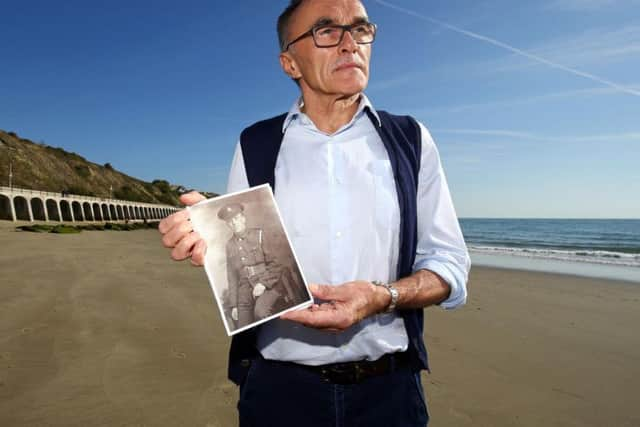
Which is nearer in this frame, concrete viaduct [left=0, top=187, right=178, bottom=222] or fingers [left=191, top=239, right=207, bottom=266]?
fingers [left=191, top=239, right=207, bottom=266]

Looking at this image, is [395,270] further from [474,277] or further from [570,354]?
[474,277]

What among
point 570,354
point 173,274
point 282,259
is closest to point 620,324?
point 570,354

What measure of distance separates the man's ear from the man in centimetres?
10

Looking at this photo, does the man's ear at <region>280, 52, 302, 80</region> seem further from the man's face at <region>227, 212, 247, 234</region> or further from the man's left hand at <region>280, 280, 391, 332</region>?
the man's left hand at <region>280, 280, 391, 332</region>

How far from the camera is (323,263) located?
4.95 ft

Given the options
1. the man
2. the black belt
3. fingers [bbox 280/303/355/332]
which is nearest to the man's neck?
the man

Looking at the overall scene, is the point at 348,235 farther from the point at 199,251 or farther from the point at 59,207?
the point at 59,207

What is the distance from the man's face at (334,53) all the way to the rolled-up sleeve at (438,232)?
15.1 inches

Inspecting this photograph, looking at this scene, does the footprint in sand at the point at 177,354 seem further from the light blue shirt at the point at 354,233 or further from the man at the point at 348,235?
the light blue shirt at the point at 354,233

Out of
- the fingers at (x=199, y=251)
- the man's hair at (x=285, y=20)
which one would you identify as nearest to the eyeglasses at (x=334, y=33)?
the man's hair at (x=285, y=20)

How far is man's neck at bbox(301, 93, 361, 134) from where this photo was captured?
169 centimetres

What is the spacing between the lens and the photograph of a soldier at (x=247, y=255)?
48.7 inches

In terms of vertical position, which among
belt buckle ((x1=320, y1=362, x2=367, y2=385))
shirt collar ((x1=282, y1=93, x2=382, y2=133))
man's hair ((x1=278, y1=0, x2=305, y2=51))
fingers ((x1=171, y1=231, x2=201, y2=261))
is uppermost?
man's hair ((x1=278, y1=0, x2=305, y2=51))

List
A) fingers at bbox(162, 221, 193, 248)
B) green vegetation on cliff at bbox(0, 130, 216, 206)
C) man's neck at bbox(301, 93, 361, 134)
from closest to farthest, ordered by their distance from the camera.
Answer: fingers at bbox(162, 221, 193, 248)
man's neck at bbox(301, 93, 361, 134)
green vegetation on cliff at bbox(0, 130, 216, 206)
